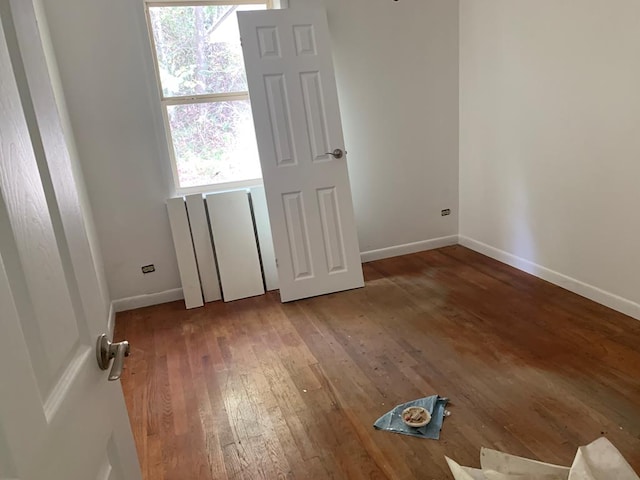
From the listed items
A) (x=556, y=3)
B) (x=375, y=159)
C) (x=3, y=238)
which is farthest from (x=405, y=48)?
(x=3, y=238)

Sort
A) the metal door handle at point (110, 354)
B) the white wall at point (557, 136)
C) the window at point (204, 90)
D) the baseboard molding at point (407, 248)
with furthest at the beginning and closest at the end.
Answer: the baseboard molding at point (407, 248) < the window at point (204, 90) < the white wall at point (557, 136) < the metal door handle at point (110, 354)

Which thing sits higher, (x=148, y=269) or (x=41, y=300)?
(x=41, y=300)

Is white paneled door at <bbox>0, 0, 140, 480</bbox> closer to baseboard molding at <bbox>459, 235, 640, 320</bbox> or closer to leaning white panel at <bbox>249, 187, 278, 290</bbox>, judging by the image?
leaning white panel at <bbox>249, 187, 278, 290</bbox>

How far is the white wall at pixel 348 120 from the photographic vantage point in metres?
3.15

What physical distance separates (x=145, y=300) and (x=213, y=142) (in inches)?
51.0

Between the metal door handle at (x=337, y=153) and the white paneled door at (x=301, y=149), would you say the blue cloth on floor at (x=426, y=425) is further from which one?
the metal door handle at (x=337, y=153)

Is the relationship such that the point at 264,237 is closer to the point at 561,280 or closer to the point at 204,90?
the point at 204,90

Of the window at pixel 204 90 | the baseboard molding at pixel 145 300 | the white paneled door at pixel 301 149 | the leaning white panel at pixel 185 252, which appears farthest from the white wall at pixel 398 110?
the baseboard molding at pixel 145 300

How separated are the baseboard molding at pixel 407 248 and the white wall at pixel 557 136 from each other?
12.7 inches

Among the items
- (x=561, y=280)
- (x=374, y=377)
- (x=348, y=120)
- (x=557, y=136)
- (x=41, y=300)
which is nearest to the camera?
(x=41, y=300)

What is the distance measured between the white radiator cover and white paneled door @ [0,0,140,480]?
2.54 m

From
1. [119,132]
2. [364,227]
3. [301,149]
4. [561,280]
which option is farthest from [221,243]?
[561,280]

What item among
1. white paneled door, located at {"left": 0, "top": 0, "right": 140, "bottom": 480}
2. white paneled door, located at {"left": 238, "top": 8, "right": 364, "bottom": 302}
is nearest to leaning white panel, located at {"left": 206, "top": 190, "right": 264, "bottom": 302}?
white paneled door, located at {"left": 238, "top": 8, "right": 364, "bottom": 302}

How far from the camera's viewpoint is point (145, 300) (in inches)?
141
